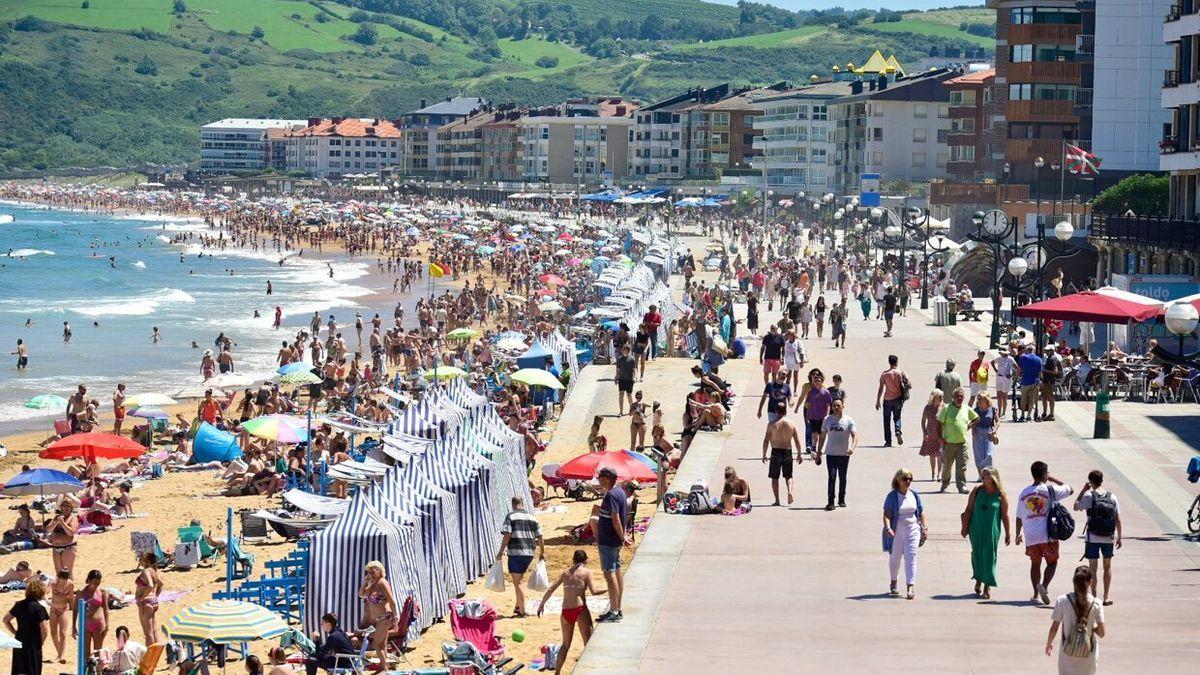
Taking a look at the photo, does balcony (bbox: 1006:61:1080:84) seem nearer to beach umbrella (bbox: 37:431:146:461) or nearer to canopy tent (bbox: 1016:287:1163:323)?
canopy tent (bbox: 1016:287:1163:323)

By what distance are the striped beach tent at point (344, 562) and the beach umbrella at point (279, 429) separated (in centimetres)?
1038

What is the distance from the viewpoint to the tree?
48225 millimetres

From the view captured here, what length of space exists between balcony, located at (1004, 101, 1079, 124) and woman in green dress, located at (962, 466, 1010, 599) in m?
56.9

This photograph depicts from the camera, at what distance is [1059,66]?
68.0 metres

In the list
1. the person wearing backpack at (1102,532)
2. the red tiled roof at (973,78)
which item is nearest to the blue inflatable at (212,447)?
the person wearing backpack at (1102,532)

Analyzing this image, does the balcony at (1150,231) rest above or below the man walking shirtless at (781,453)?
above

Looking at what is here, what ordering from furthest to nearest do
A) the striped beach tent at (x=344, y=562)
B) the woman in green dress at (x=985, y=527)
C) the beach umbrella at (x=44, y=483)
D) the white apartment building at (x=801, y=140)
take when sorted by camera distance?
the white apartment building at (x=801, y=140) → the beach umbrella at (x=44, y=483) → the striped beach tent at (x=344, y=562) → the woman in green dress at (x=985, y=527)

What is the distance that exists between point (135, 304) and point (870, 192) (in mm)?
33223

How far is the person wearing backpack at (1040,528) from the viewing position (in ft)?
45.2

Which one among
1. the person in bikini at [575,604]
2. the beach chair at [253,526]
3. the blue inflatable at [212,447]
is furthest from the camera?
the blue inflatable at [212,447]

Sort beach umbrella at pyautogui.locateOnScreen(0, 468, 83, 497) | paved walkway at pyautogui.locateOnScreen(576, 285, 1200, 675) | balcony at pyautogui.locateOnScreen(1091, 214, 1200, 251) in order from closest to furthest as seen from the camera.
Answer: paved walkway at pyautogui.locateOnScreen(576, 285, 1200, 675)
beach umbrella at pyautogui.locateOnScreen(0, 468, 83, 497)
balcony at pyautogui.locateOnScreen(1091, 214, 1200, 251)

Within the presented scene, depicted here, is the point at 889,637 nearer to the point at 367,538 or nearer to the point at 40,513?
the point at 367,538

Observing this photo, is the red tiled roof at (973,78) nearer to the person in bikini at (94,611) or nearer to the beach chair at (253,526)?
the beach chair at (253,526)

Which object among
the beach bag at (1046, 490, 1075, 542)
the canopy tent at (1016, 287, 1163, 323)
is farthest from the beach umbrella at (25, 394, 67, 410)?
the beach bag at (1046, 490, 1075, 542)
